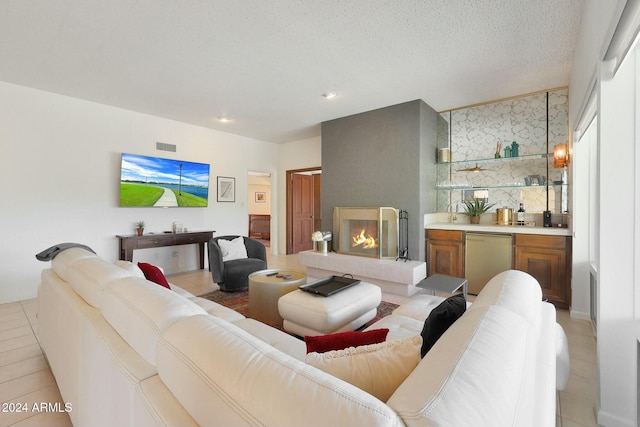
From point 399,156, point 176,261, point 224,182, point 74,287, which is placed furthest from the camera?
point 224,182

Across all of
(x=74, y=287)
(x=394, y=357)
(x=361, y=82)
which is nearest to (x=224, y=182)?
(x=361, y=82)

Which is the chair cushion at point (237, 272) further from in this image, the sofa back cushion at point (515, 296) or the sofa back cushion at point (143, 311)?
the sofa back cushion at point (515, 296)

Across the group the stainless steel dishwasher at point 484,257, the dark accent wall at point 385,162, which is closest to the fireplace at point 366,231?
the dark accent wall at point 385,162

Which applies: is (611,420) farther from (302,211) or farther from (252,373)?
(302,211)

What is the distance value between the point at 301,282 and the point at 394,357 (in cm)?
207

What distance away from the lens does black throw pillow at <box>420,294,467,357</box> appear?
0.94 metres

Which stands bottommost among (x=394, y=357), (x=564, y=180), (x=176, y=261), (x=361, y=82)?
(x=176, y=261)

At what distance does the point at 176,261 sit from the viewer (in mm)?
4984

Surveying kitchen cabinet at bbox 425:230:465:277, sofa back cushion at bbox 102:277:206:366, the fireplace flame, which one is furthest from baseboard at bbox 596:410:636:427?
the fireplace flame

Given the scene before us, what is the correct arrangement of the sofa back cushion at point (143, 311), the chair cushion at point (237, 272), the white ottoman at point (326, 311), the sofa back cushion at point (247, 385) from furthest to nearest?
the chair cushion at point (237, 272)
the white ottoman at point (326, 311)
the sofa back cushion at point (143, 311)
the sofa back cushion at point (247, 385)

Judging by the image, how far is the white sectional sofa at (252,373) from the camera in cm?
52

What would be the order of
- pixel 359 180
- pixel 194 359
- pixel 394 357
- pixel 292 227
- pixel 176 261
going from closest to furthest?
1. pixel 194 359
2. pixel 394 357
3. pixel 359 180
4. pixel 176 261
5. pixel 292 227

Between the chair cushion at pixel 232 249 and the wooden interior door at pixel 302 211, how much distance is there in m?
2.58

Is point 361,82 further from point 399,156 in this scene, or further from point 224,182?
point 224,182
